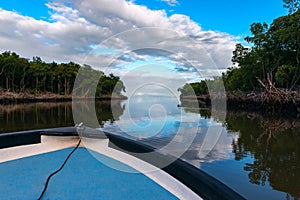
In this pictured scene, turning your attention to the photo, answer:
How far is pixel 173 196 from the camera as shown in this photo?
1.81m

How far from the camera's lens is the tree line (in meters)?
17.0

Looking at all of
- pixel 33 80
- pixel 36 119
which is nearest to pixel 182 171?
pixel 36 119

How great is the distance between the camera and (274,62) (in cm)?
2050

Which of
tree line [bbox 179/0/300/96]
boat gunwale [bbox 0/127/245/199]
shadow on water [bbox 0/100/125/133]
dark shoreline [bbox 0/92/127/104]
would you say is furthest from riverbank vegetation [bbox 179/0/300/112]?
dark shoreline [bbox 0/92/127/104]

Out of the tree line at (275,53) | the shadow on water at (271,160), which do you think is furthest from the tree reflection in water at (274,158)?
the tree line at (275,53)

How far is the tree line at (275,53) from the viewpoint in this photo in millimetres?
16969

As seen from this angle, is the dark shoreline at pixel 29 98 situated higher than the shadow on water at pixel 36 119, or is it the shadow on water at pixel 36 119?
the dark shoreline at pixel 29 98

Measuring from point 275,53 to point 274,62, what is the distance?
0.88 metres

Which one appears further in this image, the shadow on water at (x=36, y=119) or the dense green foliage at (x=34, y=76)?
the dense green foliage at (x=34, y=76)

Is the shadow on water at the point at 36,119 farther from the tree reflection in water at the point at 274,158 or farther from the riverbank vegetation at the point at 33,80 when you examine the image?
the riverbank vegetation at the point at 33,80

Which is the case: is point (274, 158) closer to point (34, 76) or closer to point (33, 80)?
point (34, 76)

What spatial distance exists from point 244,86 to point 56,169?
26371 mm

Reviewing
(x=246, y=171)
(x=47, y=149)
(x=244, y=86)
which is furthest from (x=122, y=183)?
(x=244, y=86)

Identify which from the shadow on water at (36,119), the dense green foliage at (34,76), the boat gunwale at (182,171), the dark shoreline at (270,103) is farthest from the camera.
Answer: the dense green foliage at (34,76)
